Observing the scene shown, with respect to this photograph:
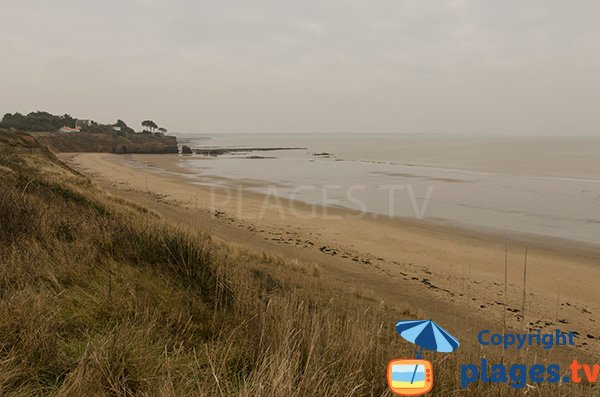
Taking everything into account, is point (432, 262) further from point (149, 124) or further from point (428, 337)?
point (149, 124)

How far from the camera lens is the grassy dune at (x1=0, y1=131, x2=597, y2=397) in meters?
2.50

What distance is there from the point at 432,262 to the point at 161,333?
11209 millimetres

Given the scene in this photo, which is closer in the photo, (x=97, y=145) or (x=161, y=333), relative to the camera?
(x=161, y=333)

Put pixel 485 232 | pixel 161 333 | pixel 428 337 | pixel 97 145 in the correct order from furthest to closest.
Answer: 1. pixel 97 145
2. pixel 485 232
3. pixel 161 333
4. pixel 428 337

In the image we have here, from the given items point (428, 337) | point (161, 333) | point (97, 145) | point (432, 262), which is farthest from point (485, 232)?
point (97, 145)

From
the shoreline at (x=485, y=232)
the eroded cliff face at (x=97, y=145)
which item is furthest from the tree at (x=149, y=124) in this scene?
the shoreline at (x=485, y=232)

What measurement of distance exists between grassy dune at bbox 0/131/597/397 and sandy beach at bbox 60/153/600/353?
1.86 metres

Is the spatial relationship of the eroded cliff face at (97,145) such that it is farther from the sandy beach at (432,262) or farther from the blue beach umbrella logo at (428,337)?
the blue beach umbrella logo at (428,337)

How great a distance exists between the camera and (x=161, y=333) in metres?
3.26

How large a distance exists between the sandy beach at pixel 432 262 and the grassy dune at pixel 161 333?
186cm

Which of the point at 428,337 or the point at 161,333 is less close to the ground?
the point at 428,337

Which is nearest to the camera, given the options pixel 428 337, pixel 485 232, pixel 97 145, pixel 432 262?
pixel 428 337

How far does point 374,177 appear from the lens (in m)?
39.6

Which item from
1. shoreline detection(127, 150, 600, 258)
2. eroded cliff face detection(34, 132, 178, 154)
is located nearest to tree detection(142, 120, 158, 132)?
eroded cliff face detection(34, 132, 178, 154)
